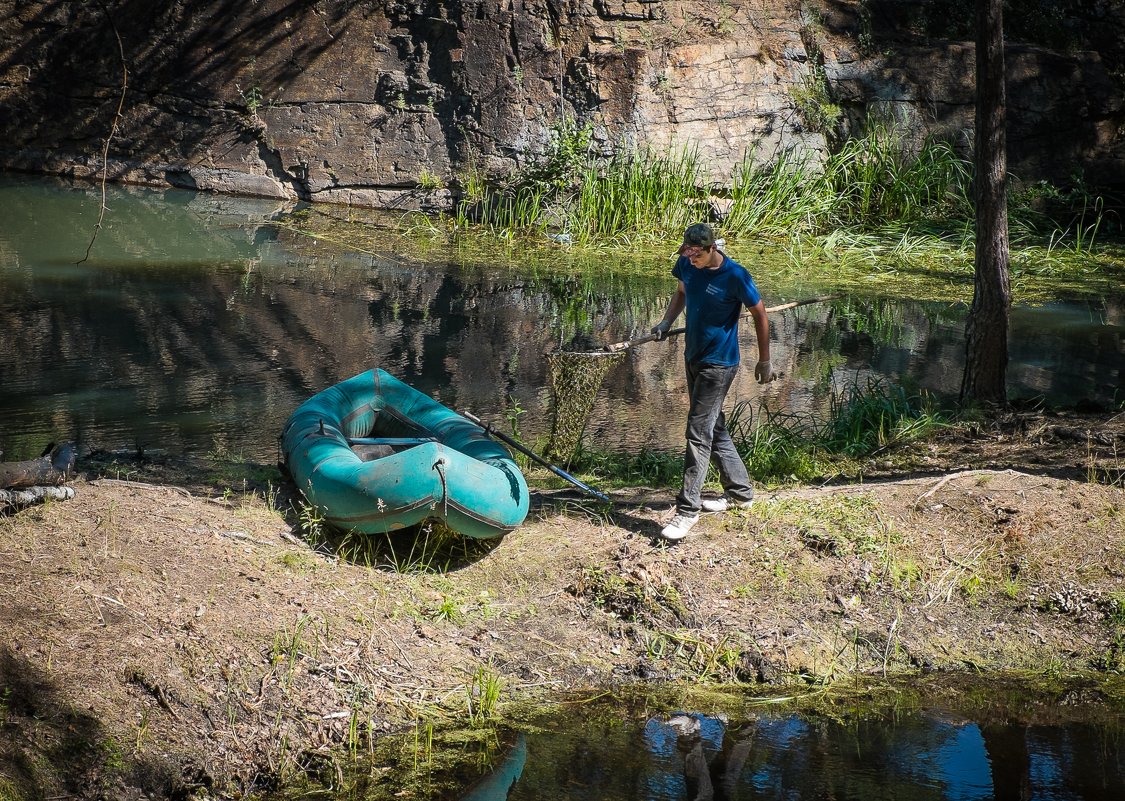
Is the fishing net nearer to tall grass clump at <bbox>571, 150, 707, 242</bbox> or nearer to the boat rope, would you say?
the boat rope

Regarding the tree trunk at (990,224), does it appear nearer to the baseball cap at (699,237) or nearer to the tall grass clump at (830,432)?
the tall grass clump at (830,432)

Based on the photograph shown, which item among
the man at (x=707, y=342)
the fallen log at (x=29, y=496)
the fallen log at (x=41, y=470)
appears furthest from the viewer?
the man at (x=707, y=342)

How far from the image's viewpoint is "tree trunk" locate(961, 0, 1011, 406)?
24.3 feet

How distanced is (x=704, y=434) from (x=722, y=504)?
1.53 ft

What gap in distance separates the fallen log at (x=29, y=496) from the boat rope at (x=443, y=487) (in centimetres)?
167

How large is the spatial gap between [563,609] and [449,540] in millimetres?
723

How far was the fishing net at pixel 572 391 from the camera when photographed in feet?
21.8

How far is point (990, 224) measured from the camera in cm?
761

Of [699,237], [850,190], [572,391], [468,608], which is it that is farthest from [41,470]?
[850,190]

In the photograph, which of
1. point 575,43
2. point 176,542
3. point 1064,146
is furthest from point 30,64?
point 1064,146

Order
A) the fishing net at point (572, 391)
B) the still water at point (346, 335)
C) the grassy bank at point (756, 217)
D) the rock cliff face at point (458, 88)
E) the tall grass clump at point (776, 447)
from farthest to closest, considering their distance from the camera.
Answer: the rock cliff face at point (458, 88) < the grassy bank at point (756, 217) < the still water at point (346, 335) < the tall grass clump at point (776, 447) < the fishing net at point (572, 391)

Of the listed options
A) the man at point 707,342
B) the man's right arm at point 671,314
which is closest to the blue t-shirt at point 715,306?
the man at point 707,342

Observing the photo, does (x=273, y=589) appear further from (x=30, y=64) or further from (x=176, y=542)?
(x=30, y=64)

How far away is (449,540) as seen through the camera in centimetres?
577
